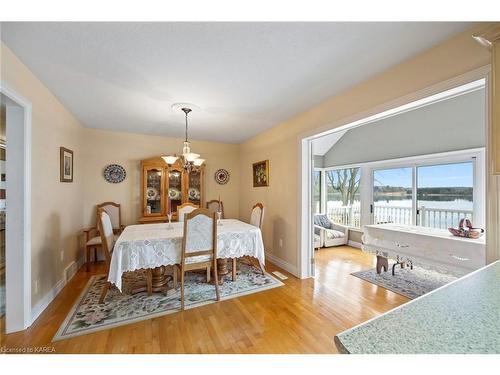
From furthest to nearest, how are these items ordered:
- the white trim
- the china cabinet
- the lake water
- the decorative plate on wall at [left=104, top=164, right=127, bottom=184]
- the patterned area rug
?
the china cabinet < the decorative plate on wall at [left=104, top=164, right=127, bottom=184] < the lake water < the patterned area rug < the white trim

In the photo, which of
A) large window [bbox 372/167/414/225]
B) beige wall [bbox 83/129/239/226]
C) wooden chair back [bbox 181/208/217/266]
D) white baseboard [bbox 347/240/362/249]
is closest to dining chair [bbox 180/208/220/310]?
wooden chair back [bbox 181/208/217/266]

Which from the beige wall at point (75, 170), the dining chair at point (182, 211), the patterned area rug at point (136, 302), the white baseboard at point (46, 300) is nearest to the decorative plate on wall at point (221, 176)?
the beige wall at point (75, 170)

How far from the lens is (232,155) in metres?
4.89

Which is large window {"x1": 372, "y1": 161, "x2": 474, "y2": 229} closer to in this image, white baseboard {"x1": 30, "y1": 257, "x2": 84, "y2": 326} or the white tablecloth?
the white tablecloth

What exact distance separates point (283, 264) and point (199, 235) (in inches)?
64.8

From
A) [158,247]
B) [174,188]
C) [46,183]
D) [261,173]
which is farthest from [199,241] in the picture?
[174,188]

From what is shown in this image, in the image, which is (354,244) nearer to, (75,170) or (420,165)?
(420,165)

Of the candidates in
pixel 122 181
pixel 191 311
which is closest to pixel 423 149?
pixel 191 311

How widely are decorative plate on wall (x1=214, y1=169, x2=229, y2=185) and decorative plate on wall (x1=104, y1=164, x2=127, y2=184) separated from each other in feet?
5.87

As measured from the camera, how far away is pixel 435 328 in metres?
0.60

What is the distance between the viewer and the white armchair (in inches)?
179

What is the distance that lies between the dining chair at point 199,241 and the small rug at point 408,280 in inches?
84.9
